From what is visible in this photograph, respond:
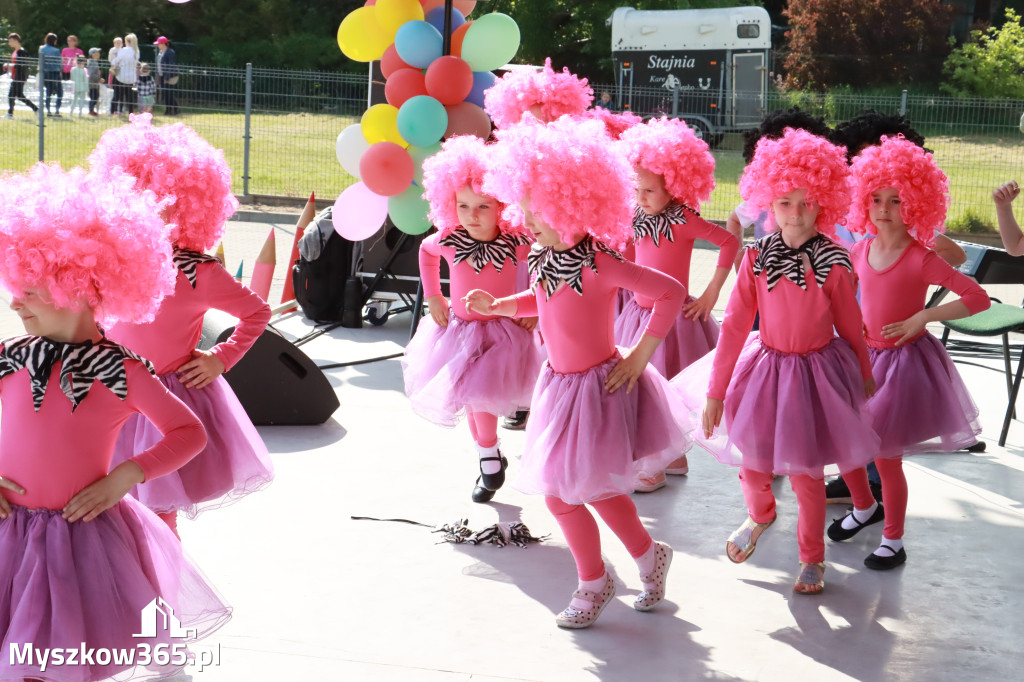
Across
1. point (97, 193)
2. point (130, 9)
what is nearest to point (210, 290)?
point (97, 193)

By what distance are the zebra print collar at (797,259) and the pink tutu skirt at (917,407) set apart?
656 mm

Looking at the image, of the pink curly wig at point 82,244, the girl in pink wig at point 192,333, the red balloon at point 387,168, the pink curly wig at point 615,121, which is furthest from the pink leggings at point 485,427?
the pink curly wig at point 82,244

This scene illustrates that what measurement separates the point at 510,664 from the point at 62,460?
1.62 m

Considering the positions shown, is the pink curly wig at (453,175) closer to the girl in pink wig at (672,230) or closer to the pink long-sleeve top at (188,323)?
the girl in pink wig at (672,230)

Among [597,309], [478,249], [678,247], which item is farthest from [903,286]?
[478,249]

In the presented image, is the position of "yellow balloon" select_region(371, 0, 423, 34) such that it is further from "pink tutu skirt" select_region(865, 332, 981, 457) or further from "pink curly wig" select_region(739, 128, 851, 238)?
"pink tutu skirt" select_region(865, 332, 981, 457)

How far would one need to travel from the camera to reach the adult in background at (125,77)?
17.6m

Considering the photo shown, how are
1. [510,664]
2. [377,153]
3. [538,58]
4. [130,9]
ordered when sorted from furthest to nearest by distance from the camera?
1. [130,9]
2. [538,58]
3. [377,153]
4. [510,664]

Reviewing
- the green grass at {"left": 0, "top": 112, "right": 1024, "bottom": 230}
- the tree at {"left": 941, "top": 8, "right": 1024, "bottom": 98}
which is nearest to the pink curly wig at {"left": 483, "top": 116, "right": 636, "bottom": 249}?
the green grass at {"left": 0, "top": 112, "right": 1024, "bottom": 230}

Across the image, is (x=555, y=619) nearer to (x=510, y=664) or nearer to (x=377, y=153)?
(x=510, y=664)

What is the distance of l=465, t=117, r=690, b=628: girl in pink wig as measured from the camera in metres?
3.83

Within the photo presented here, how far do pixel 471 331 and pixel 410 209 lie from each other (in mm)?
2277

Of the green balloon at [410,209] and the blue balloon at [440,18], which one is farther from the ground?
the blue balloon at [440,18]

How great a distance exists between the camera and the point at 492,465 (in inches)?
206
